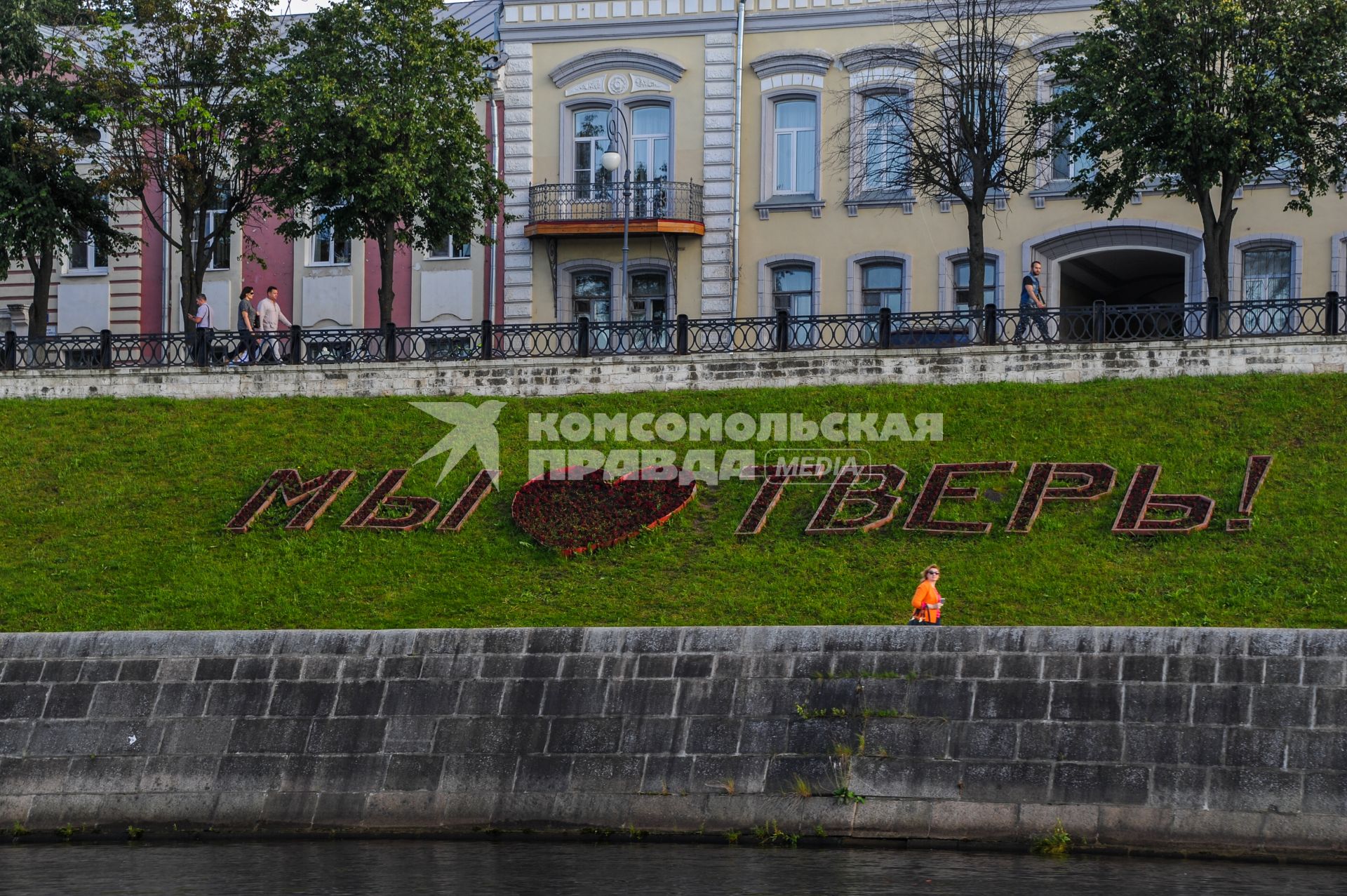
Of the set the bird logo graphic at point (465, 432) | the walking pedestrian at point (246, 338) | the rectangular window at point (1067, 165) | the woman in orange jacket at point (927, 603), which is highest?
the rectangular window at point (1067, 165)

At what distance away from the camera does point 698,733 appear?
637 inches

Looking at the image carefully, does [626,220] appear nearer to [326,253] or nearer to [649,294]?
[649,294]

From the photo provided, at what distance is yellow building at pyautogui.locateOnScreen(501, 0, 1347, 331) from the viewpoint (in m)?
33.6

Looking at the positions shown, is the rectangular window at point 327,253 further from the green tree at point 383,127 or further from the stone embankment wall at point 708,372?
the stone embankment wall at point 708,372

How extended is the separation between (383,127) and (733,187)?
25.7ft

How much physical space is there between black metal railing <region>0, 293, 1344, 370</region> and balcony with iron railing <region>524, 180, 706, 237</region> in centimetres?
455

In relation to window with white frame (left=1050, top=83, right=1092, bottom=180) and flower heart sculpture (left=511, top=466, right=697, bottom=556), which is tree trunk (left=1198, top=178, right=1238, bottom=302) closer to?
window with white frame (left=1050, top=83, right=1092, bottom=180)

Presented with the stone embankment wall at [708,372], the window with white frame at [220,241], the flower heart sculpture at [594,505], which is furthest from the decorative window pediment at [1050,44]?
the window with white frame at [220,241]

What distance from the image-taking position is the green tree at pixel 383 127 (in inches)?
1168

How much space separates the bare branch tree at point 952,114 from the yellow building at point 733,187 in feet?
0.52

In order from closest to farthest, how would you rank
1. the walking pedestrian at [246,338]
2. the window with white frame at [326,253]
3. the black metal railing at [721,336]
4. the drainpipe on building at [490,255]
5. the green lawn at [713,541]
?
1. the green lawn at [713,541]
2. the black metal railing at [721,336]
3. the walking pedestrian at [246,338]
4. the drainpipe on building at [490,255]
5. the window with white frame at [326,253]

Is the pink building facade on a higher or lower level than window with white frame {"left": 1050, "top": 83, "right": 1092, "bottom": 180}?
lower

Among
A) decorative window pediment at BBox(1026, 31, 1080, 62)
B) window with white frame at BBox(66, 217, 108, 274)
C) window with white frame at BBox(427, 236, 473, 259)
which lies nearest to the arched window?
window with white frame at BBox(427, 236, 473, 259)

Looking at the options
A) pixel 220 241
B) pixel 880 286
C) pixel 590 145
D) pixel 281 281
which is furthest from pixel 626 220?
pixel 220 241
